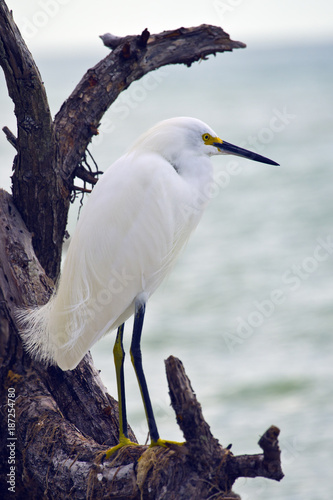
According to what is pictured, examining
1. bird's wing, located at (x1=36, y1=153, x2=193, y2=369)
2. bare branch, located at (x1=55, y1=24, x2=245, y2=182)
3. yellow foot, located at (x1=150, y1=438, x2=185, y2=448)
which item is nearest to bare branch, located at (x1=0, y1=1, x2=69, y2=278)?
bare branch, located at (x1=55, y1=24, x2=245, y2=182)

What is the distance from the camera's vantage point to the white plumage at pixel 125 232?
250 cm

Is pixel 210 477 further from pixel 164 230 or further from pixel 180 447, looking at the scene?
pixel 164 230

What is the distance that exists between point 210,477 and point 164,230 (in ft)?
3.22

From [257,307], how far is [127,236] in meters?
7.54

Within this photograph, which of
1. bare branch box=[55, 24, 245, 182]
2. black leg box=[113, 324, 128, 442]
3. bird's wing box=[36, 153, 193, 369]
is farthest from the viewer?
bare branch box=[55, 24, 245, 182]

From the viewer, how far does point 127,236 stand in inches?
99.7

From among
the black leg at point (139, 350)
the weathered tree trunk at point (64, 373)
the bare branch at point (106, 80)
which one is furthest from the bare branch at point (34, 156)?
the black leg at point (139, 350)

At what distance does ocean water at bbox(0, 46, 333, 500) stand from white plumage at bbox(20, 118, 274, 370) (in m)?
0.74

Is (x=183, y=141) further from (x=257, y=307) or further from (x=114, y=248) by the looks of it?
(x=257, y=307)

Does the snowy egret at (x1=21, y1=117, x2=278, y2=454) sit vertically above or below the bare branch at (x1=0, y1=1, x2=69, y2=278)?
below

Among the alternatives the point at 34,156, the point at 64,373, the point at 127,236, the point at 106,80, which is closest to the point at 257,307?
the point at 106,80

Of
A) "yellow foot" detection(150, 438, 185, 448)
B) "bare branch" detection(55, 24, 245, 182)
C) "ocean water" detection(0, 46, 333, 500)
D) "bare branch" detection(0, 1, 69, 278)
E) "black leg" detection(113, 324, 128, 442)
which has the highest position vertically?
"ocean water" detection(0, 46, 333, 500)

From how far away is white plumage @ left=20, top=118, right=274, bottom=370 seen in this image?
2504 millimetres

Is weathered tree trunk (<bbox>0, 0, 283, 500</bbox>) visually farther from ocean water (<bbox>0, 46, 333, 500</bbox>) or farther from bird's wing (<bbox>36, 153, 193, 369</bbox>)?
ocean water (<bbox>0, 46, 333, 500</bbox>)
